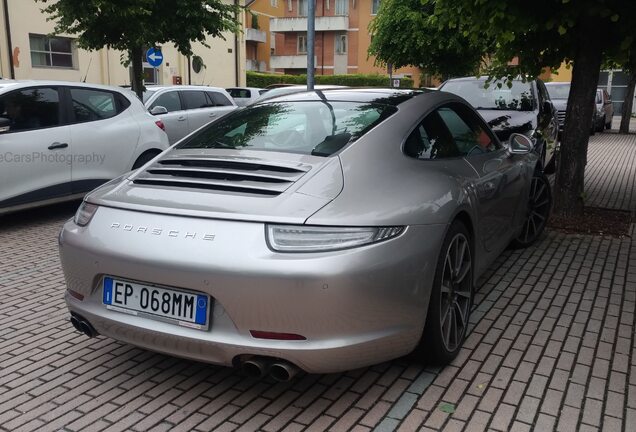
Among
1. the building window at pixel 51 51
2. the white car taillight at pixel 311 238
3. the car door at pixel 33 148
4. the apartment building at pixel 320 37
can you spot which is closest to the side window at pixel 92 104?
the car door at pixel 33 148

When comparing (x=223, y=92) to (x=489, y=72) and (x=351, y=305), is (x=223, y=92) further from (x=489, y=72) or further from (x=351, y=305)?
(x=351, y=305)

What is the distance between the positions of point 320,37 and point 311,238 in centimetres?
5778

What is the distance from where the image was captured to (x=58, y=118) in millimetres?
6953

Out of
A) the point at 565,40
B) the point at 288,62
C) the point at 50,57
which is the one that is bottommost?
the point at 565,40

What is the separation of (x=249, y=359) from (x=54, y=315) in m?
2.19

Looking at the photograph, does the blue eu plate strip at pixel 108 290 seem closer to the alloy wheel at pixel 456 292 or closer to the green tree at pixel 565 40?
the alloy wheel at pixel 456 292

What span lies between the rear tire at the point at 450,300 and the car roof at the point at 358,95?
0.94 meters

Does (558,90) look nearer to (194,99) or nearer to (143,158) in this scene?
(194,99)

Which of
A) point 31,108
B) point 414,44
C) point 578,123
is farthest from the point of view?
point 414,44

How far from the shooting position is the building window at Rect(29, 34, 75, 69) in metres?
21.8

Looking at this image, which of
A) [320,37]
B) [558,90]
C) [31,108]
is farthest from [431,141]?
[320,37]

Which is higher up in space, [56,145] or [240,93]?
[240,93]

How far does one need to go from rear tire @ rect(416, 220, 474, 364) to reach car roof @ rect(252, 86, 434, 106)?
0.94m

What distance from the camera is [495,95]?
9.23 m
